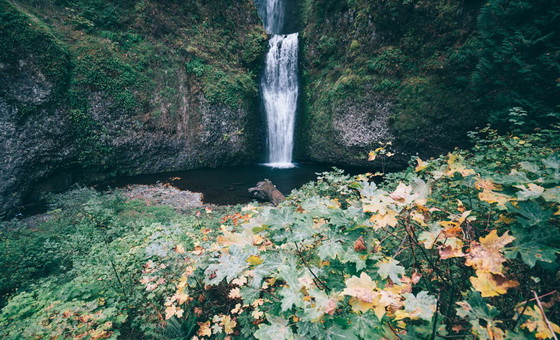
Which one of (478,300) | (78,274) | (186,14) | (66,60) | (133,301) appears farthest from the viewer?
(186,14)

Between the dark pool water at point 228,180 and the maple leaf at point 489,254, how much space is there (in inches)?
302

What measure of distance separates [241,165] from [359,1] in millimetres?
10233

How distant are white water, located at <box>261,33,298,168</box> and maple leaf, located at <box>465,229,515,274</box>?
12309mm

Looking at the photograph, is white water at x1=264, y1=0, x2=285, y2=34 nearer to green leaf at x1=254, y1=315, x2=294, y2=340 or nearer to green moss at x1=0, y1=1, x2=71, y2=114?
green moss at x1=0, y1=1, x2=71, y2=114

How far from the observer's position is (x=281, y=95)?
13531 millimetres

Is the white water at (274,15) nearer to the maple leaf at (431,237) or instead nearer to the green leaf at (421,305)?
the maple leaf at (431,237)

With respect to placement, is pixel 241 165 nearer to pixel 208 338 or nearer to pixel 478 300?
pixel 208 338

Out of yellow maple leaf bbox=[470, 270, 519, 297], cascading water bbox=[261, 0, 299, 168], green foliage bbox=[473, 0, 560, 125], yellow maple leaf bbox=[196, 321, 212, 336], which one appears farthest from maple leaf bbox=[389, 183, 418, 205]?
cascading water bbox=[261, 0, 299, 168]

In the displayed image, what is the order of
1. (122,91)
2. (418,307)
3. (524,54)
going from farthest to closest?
(122,91) < (524,54) < (418,307)

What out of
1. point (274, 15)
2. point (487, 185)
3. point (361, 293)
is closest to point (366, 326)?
point (361, 293)

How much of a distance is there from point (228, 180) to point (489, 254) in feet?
33.5

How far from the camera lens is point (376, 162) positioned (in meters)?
10.3

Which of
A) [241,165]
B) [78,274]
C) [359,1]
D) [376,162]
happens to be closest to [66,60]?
[241,165]

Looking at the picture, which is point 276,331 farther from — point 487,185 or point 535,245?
point 487,185
